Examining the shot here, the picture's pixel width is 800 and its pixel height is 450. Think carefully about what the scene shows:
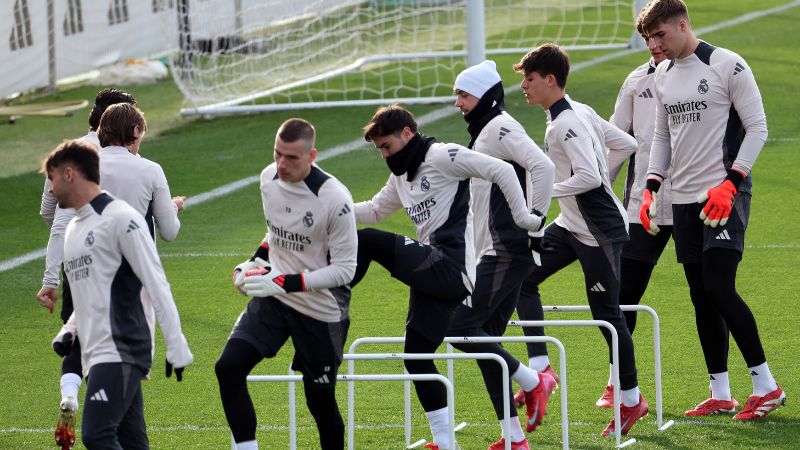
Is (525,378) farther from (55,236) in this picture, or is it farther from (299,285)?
(55,236)

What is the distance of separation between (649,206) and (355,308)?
3162 millimetres

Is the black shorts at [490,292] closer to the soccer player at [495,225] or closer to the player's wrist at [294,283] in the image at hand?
the soccer player at [495,225]

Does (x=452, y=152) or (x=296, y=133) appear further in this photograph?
(x=452, y=152)

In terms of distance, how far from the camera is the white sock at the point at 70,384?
6430 millimetres

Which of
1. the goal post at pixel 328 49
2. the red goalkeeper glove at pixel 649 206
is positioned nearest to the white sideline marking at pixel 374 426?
the red goalkeeper glove at pixel 649 206

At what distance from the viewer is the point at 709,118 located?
22.9 ft

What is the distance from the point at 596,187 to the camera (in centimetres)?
691

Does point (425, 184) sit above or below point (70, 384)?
above

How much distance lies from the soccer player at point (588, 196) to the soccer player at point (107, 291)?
2.27 metres

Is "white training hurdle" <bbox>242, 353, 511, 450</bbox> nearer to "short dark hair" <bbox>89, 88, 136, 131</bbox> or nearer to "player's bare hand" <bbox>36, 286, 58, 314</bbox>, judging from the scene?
"player's bare hand" <bbox>36, 286, 58, 314</bbox>

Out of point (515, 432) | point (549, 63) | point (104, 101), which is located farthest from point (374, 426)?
point (104, 101)

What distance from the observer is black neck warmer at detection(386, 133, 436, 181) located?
624cm

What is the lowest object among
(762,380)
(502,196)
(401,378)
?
(762,380)

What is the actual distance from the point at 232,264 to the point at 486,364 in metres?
4.95
